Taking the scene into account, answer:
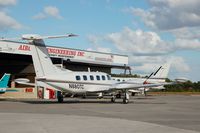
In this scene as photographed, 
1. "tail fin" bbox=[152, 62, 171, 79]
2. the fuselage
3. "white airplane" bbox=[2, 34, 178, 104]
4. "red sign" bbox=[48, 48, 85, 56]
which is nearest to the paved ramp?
"white airplane" bbox=[2, 34, 178, 104]

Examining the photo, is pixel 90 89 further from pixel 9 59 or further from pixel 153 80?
pixel 9 59

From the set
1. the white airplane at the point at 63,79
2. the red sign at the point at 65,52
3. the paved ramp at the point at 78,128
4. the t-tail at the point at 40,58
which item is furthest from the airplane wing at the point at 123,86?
the red sign at the point at 65,52

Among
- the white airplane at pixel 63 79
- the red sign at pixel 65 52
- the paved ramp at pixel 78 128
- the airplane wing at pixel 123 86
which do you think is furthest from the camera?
the red sign at pixel 65 52

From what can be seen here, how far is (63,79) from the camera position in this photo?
104ft

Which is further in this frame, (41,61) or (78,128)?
(41,61)

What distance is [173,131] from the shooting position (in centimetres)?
1322

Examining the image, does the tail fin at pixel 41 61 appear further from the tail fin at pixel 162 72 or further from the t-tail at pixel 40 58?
the tail fin at pixel 162 72

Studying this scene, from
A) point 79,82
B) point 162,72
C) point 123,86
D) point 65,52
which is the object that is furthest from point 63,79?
point 162,72

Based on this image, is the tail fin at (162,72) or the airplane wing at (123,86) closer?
the airplane wing at (123,86)

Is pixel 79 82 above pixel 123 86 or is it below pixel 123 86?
above

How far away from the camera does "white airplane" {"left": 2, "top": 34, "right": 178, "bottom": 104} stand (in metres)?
31.0

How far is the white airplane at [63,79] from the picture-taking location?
31031 mm

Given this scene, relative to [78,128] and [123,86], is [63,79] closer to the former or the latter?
[123,86]

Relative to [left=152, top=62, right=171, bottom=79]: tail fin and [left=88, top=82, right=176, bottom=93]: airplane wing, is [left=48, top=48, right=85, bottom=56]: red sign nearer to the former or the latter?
[left=152, top=62, right=171, bottom=79]: tail fin
